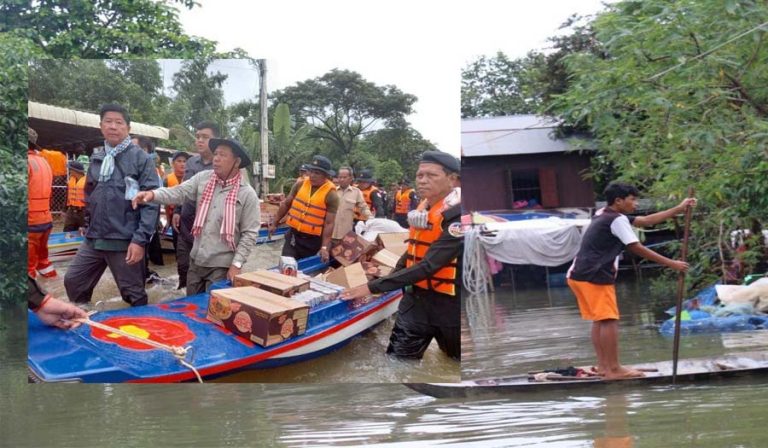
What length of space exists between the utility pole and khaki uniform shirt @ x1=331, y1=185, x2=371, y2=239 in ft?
1.20

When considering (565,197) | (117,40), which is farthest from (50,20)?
(565,197)

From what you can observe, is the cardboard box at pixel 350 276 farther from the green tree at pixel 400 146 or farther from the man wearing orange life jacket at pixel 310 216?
the green tree at pixel 400 146

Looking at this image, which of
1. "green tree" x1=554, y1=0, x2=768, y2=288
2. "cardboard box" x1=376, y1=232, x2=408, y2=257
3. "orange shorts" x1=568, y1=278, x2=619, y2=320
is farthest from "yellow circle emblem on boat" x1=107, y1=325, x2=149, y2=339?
"green tree" x1=554, y1=0, x2=768, y2=288

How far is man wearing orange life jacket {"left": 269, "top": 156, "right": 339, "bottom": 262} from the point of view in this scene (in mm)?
3887

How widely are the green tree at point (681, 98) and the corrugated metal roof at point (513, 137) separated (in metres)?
0.35

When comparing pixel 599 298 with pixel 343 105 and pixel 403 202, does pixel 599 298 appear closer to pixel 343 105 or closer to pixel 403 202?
pixel 403 202

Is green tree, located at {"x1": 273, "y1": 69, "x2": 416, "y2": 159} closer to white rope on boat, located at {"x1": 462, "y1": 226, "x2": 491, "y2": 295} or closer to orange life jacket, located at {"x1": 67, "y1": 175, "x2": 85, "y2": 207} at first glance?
orange life jacket, located at {"x1": 67, "y1": 175, "x2": 85, "y2": 207}

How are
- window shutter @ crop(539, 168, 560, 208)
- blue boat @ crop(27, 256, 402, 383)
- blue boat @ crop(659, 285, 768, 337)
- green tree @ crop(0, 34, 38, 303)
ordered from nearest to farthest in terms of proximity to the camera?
blue boat @ crop(27, 256, 402, 383), green tree @ crop(0, 34, 38, 303), window shutter @ crop(539, 168, 560, 208), blue boat @ crop(659, 285, 768, 337)

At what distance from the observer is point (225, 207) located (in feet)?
12.6

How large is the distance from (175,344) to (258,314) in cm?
43

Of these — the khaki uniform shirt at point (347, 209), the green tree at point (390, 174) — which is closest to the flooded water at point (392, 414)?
the khaki uniform shirt at point (347, 209)

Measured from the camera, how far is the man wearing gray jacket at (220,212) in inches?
150

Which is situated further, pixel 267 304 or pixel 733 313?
pixel 733 313

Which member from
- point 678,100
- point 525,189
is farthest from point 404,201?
point 678,100
